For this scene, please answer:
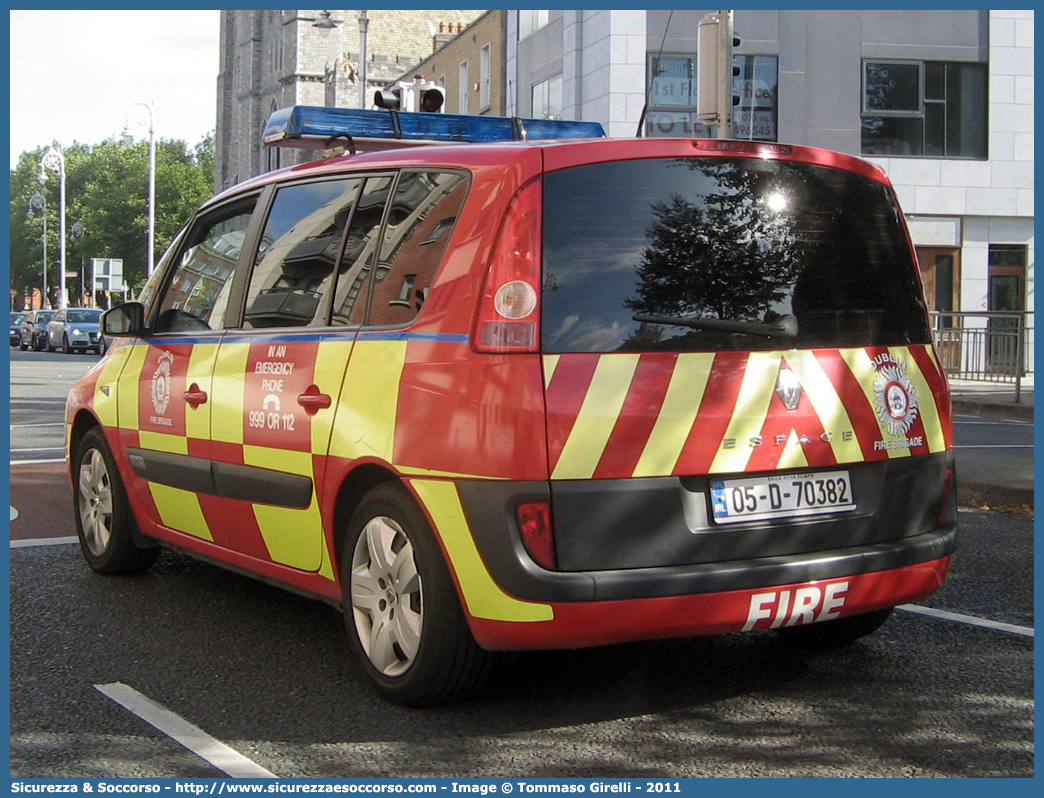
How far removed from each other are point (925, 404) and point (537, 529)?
154cm

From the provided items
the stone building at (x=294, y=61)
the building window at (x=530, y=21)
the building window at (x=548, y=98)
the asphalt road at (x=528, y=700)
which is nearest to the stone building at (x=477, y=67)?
the building window at (x=530, y=21)

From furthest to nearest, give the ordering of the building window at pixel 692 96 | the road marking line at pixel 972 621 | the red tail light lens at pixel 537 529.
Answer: the building window at pixel 692 96 → the road marking line at pixel 972 621 → the red tail light lens at pixel 537 529

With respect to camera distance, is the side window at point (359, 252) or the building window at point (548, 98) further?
the building window at point (548, 98)

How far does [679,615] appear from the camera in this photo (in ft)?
13.9

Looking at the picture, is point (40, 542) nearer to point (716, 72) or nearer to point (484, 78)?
point (716, 72)

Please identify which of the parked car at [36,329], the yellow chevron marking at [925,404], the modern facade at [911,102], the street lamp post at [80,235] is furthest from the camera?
the street lamp post at [80,235]

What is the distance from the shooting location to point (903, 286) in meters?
4.93

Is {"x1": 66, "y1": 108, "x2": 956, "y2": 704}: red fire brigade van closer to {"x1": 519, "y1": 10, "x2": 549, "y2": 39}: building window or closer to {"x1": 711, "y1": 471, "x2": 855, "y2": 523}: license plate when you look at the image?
{"x1": 711, "y1": 471, "x2": 855, "y2": 523}: license plate

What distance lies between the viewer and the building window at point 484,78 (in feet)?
129

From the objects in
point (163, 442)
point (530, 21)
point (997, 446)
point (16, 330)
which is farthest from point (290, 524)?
point (16, 330)

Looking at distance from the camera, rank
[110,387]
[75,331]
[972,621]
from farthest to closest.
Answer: [75,331] → [110,387] → [972,621]

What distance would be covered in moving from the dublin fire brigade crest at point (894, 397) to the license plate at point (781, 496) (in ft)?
0.92

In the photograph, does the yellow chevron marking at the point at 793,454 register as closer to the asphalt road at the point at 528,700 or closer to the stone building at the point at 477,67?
the asphalt road at the point at 528,700

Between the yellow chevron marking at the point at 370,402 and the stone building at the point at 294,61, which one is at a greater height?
the stone building at the point at 294,61
